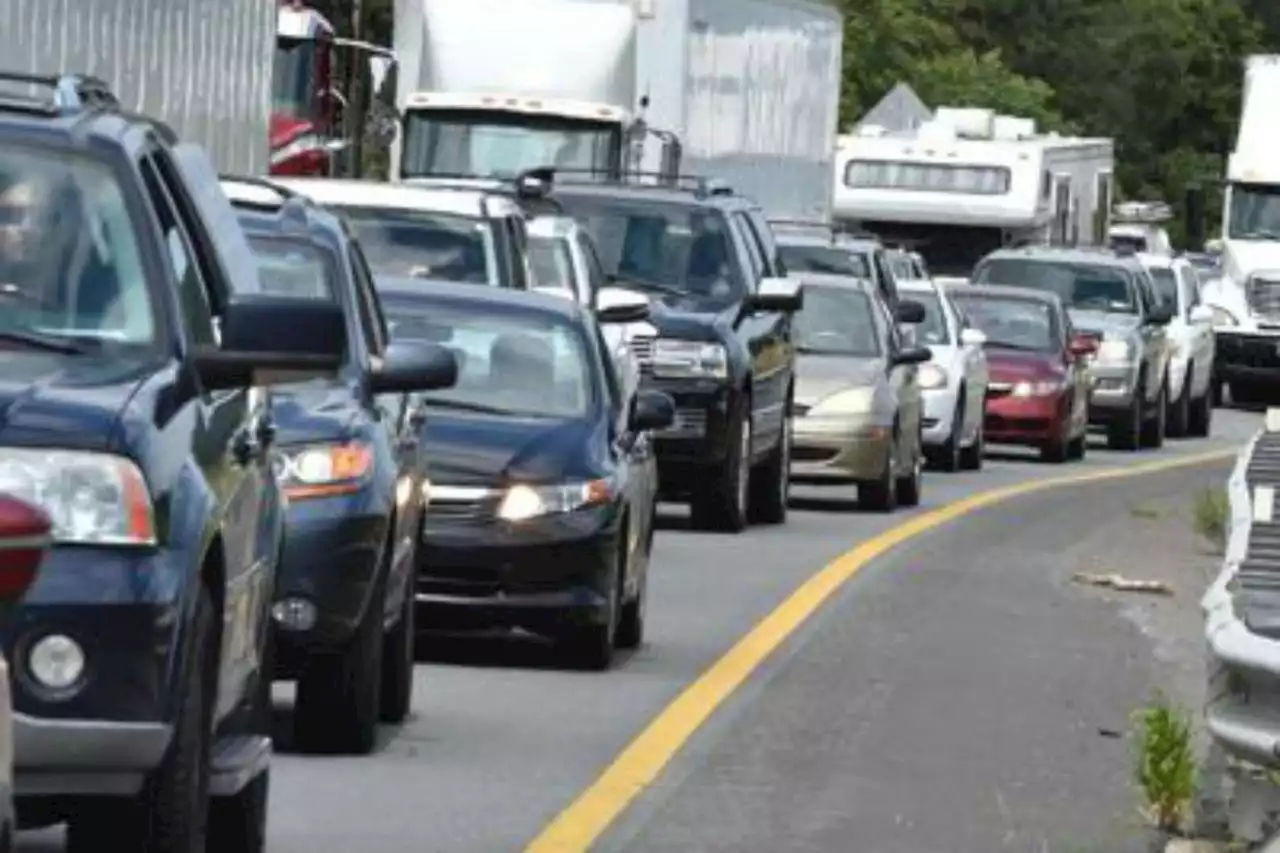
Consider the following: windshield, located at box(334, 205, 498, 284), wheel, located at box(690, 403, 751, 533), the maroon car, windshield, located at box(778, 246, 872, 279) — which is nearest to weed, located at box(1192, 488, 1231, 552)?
wheel, located at box(690, 403, 751, 533)

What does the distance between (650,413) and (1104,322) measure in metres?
27.5

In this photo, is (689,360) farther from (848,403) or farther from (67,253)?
(67,253)

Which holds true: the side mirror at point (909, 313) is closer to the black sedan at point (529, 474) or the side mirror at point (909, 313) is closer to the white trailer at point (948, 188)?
the black sedan at point (529, 474)

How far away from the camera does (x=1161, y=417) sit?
48438mm

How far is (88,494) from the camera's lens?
9.09m

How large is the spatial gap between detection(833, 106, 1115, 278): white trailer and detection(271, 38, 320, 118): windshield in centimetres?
1305

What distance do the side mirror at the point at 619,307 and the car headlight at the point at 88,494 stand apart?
1490 cm

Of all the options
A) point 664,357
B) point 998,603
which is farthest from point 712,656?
point 664,357

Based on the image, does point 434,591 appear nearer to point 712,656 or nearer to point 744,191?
point 712,656

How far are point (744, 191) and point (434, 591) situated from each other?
29.6m

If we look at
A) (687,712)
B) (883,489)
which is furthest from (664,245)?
(687,712)

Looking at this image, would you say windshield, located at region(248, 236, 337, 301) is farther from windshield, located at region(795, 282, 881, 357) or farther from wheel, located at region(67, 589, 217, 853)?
windshield, located at region(795, 282, 881, 357)

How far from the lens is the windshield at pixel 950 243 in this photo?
5694 centimetres

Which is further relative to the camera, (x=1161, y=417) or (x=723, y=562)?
(x=1161, y=417)
